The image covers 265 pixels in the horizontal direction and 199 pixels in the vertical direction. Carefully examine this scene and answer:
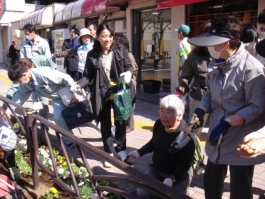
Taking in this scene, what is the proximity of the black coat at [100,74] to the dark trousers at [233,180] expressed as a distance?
1.81m

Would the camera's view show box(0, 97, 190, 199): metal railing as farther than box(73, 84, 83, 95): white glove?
No

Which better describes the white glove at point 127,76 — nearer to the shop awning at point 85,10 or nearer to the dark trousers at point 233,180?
the dark trousers at point 233,180

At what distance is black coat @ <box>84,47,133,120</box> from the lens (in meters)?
3.63

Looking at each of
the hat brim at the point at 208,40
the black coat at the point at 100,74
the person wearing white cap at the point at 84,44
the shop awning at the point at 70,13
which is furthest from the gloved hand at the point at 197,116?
the shop awning at the point at 70,13

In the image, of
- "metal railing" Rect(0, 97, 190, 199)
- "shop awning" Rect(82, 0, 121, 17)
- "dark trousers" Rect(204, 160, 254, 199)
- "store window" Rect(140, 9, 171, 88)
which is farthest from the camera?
"shop awning" Rect(82, 0, 121, 17)

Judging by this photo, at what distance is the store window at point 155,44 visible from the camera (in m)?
8.82

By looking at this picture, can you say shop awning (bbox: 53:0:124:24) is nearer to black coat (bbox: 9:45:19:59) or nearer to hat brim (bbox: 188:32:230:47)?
black coat (bbox: 9:45:19:59)

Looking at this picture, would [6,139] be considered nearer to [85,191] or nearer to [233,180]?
[85,191]

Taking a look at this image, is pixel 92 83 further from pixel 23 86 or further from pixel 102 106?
pixel 23 86

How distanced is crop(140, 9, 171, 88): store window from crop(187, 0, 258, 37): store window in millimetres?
1090

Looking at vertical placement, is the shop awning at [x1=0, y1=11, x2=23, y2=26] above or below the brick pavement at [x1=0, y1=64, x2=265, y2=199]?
above

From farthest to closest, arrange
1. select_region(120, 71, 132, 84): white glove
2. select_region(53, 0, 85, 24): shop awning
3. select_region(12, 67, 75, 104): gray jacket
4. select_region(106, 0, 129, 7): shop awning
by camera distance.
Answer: select_region(53, 0, 85, 24): shop awning → select_region(106, 0, 129, 7): shop awning → select_region(12, 67, 75, 104): gray jacket → select_region(120, 71, 132, 84): white glove

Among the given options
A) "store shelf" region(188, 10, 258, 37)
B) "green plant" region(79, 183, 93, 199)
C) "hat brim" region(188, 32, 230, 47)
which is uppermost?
"store shelf" region(188, 10, 258, 37)

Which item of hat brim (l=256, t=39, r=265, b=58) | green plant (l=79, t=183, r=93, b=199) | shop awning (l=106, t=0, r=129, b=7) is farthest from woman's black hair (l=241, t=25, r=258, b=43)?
shop awning (l=106, t=0, r=129, b=7)
